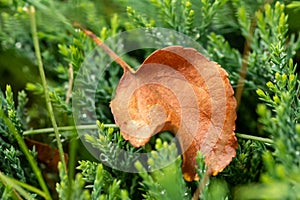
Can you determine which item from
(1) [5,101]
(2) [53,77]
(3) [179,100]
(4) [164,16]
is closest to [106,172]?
(3) [179,100]

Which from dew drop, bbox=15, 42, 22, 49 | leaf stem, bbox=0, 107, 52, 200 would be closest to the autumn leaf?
leaf stem, bbox=0, 107, 52, 200

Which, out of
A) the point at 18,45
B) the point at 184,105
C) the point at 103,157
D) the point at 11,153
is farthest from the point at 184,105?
the point at 18,45

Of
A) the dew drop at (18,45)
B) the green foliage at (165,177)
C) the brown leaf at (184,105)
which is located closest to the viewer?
the green foliage at (165,177)

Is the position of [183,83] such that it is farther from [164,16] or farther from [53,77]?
[53,77]

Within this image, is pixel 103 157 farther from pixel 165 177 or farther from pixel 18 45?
pixel 18 45

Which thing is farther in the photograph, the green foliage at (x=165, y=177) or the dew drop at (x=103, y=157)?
the dew drop at (x=103, y=157)

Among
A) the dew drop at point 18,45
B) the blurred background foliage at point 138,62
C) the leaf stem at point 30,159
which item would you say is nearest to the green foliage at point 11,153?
the blurred background foliage at point 138,62

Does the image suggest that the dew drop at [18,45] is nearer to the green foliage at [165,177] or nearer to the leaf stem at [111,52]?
the leaf stem at [111,52]
